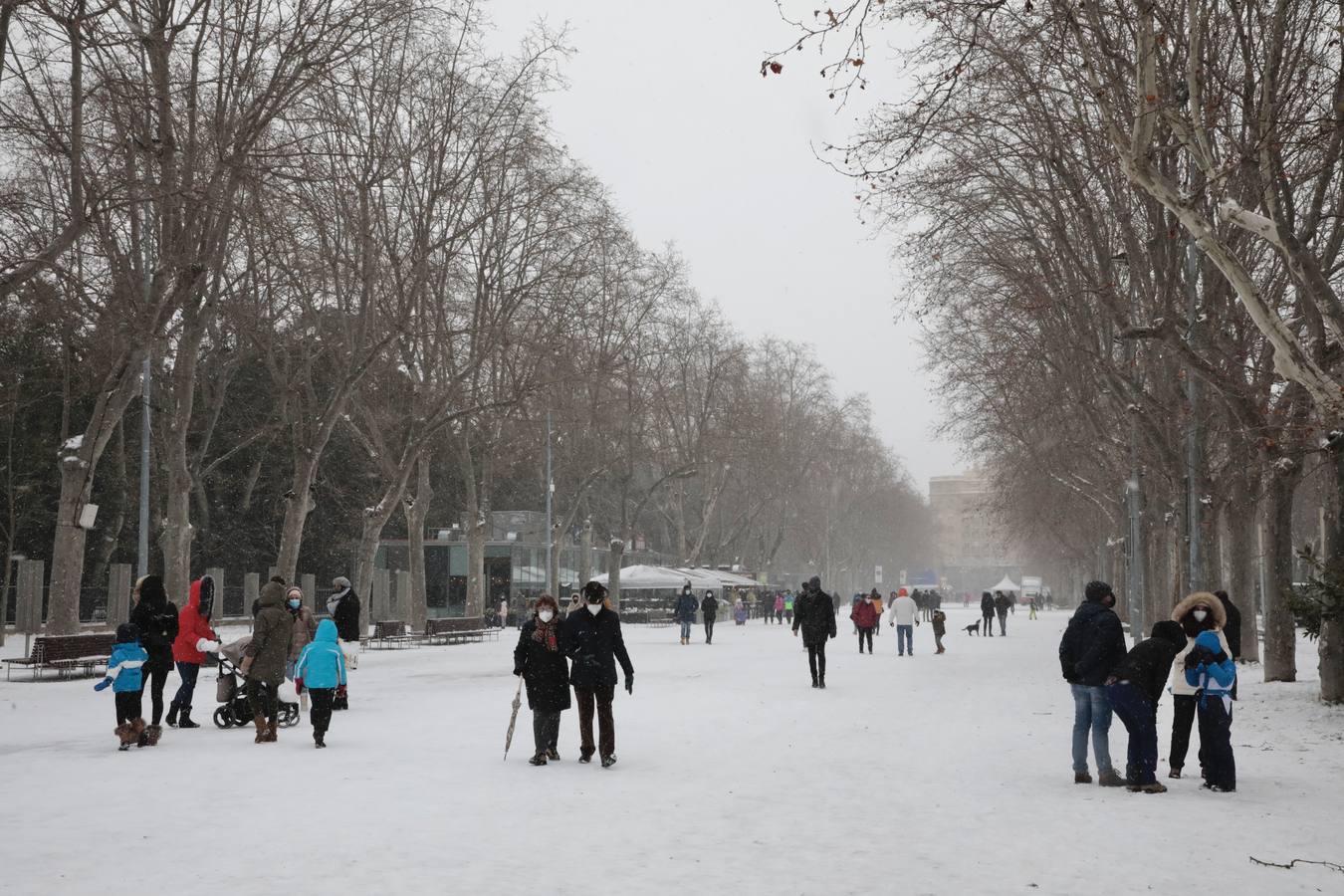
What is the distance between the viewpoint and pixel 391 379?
4241 cm

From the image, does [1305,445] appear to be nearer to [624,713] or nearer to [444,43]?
[624,713]

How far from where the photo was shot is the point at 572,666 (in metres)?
12.2

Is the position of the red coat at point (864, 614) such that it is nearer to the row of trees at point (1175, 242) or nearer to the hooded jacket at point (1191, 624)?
the row of trees at point (1175, 242)

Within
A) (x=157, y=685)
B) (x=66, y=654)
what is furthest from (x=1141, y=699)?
(x=66, y=654)

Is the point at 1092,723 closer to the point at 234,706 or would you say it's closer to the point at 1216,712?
the point at 1216,712

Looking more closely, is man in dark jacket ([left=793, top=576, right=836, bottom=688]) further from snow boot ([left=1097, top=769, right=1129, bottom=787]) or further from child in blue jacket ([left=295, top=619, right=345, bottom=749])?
snow boot ([left=1097, top=769, right=1129, bottom=787])

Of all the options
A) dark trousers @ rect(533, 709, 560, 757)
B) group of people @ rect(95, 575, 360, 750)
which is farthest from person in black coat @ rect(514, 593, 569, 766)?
group of people @ rect(95, 575, 360, 750)

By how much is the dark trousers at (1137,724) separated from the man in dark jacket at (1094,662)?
145 millimetres

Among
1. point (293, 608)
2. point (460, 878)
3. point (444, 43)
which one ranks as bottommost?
point (460, 878)

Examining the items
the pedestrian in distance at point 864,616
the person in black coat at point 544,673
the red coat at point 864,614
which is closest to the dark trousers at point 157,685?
the person in black coat at point 544,673

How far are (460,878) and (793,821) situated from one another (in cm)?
274

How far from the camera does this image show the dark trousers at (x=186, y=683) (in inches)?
594

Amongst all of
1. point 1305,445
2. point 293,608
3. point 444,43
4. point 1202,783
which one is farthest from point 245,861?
point 444,43

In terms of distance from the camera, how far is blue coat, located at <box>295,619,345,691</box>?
1346 cm
